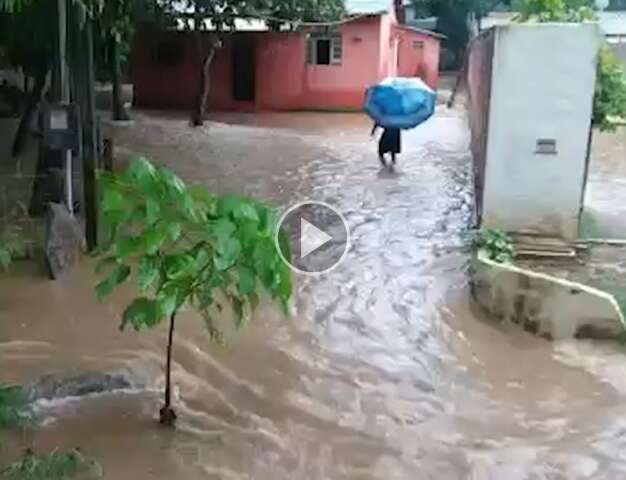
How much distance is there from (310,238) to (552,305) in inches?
149

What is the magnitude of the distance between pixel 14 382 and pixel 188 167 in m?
9.30

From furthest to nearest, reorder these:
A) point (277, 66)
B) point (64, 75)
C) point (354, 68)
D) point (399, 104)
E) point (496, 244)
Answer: point (277, 66), point (354, 68), point (399, 104), point (64, 75), point (496, 244)

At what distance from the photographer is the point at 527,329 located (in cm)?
747

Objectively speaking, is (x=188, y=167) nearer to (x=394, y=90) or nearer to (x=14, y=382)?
Answer: (x=394, y=90)

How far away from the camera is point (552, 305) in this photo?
7.32 metres

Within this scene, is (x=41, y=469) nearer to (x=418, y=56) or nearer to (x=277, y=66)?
(x=277, y=66)

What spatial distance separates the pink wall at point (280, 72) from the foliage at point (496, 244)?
16.3 meters

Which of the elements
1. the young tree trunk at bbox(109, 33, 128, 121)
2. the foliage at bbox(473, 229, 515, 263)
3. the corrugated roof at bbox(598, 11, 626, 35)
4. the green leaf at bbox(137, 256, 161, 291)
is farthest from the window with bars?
the green leaf at bbox(137, 256, 161, 291)

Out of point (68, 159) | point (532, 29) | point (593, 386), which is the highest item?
point (532, 29)

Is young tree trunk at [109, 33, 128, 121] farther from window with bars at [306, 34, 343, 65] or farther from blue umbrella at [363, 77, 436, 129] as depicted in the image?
window with bars at [306, 34, 343, 65]

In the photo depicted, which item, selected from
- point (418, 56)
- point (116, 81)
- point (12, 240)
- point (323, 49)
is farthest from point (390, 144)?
point (418, 56)

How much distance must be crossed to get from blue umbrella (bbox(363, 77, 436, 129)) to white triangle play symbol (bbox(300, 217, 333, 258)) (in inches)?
167

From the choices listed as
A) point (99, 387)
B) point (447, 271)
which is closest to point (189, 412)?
point (99, 387)

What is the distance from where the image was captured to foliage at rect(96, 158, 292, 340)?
15.2 feet
